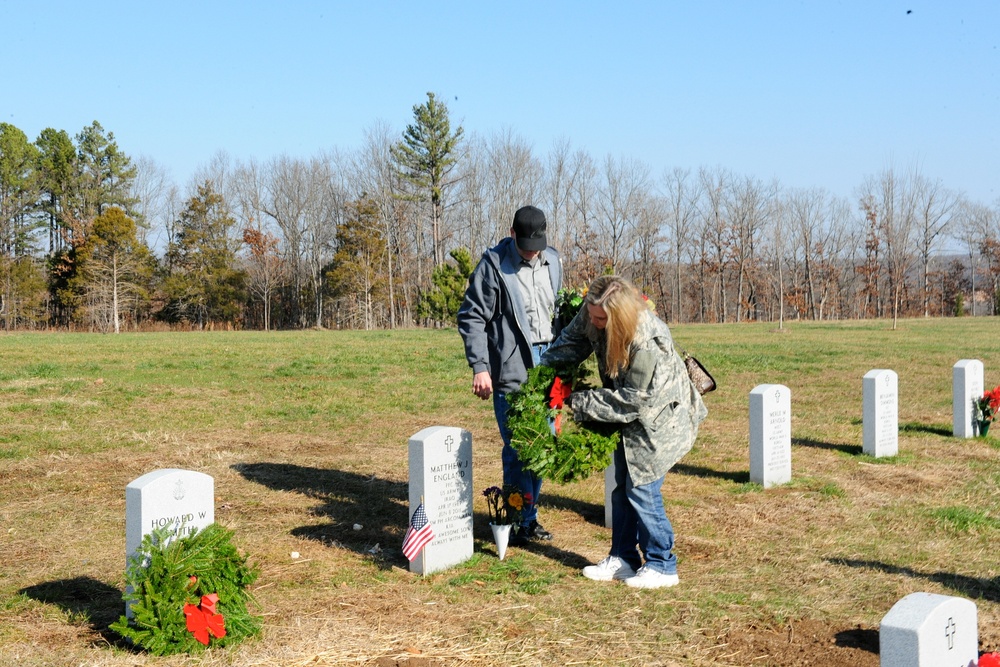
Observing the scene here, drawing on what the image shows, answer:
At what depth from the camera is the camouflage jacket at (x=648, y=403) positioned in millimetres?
4969

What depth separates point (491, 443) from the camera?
424 inches

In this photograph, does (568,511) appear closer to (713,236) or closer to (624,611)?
(624,611)

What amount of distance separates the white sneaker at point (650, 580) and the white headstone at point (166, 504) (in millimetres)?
2517

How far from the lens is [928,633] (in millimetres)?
2557

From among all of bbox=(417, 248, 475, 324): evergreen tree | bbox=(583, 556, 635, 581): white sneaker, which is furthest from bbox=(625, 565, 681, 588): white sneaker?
bbox=(417, 248, 475, 324): evergreen tree

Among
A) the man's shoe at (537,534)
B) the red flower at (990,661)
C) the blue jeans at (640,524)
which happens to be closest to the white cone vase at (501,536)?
the man's shoe at (537,534)

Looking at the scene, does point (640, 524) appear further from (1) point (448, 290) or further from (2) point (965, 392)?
(1) point (448, 290)

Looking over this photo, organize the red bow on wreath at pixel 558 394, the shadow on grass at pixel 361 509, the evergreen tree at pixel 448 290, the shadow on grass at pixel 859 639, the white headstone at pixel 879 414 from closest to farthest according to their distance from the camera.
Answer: the shadow on grass at pixel 859 639 → the red bow on wreath at pixel 558 394 → the shadow on grass at pixel 361 509 → the white headstone at pixel 879 414 → the evergreen tree at pixel 448 290

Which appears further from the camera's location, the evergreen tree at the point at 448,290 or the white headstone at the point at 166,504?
the evergreen tree at the point at 448,290

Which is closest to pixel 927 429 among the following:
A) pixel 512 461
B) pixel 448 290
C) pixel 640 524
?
pixel 512 461

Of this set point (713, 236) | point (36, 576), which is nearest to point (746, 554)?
point (36, 576)

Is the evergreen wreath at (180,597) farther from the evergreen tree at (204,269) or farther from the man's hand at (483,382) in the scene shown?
the evergreen tree at (204,269)

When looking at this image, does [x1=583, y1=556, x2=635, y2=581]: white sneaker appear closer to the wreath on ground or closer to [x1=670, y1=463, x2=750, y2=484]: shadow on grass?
the wreath on ground

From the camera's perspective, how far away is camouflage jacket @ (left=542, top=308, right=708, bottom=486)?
497cm
